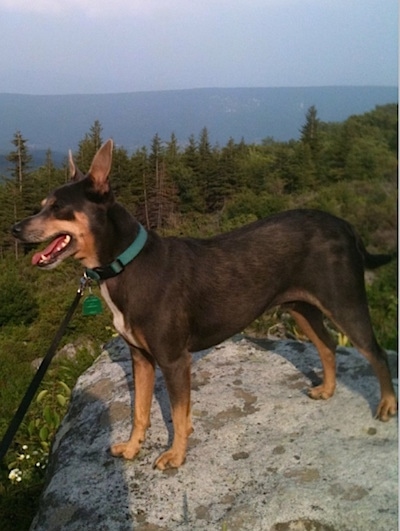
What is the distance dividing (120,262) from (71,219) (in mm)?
398

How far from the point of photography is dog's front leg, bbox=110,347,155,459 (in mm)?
3910

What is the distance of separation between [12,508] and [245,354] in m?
2.53

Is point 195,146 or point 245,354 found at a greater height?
point 195,146

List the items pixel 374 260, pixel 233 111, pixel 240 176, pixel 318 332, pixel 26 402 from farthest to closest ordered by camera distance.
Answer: pixel 240 176 → pixel 233 111 → pixel 318 332 → pixel 26 402 → pixel 374 260

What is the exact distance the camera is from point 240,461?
3.67m

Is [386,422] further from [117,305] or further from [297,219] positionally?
[117,305]

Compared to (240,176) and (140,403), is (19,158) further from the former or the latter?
(140,403)

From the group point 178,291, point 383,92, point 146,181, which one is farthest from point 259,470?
point 146,181

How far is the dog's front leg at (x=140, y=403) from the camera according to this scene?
154 inches

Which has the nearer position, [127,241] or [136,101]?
[127,241]

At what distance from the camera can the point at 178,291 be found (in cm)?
363

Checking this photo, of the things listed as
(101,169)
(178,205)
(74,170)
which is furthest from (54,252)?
(178,205)

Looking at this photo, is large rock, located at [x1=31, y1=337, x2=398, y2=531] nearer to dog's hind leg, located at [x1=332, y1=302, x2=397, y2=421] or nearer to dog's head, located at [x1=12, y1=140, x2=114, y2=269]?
dog's hind leg, located at [x1=332, y1=302, x2=397, y2=421]

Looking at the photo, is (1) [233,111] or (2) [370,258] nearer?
(2) [370,258]
